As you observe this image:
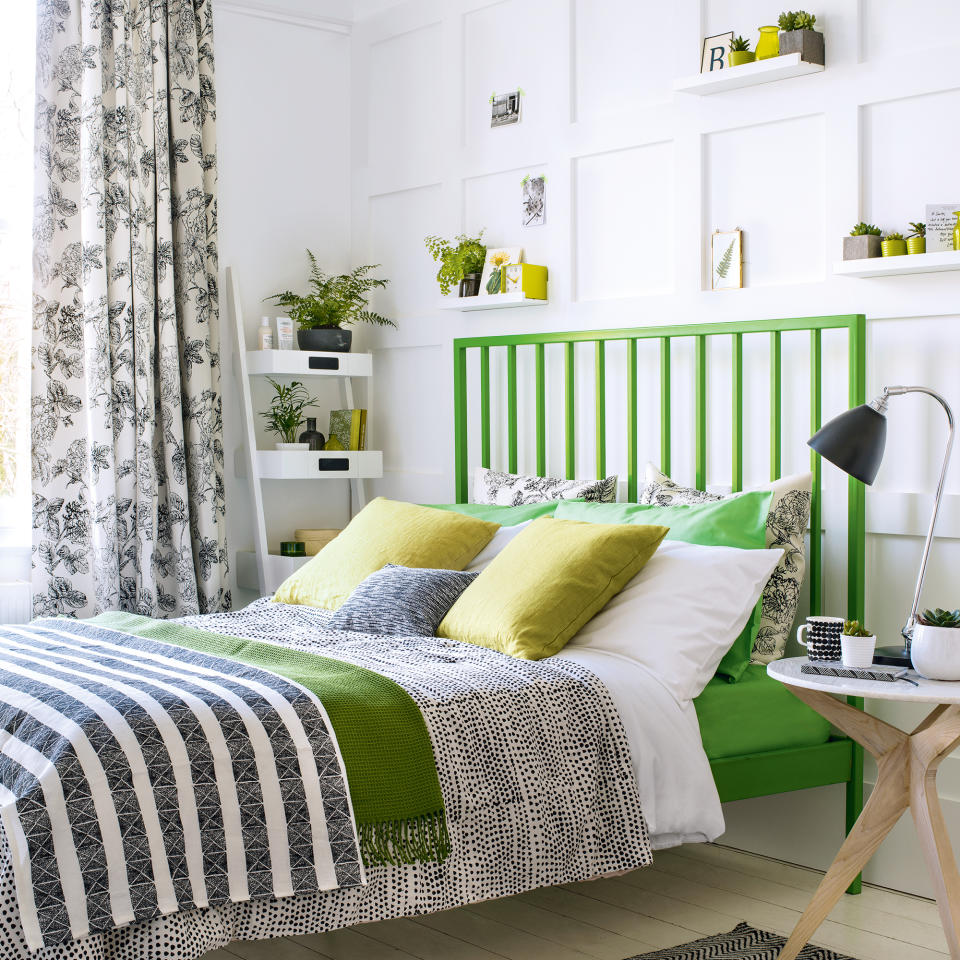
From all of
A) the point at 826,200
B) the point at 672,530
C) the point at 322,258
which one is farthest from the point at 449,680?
the point at 322,258

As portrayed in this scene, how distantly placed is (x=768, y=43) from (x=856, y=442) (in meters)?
1.26

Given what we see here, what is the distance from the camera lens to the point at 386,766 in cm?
224

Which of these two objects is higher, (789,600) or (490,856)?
(789,600)

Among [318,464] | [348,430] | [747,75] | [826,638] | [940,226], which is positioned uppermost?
[747,75]

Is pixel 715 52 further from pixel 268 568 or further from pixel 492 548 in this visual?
pixel 268 568

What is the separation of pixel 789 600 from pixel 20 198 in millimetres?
2630

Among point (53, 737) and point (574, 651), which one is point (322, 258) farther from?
point (53, 737)

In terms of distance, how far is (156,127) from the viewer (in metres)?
4.01

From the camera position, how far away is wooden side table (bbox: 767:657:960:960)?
2301 mm

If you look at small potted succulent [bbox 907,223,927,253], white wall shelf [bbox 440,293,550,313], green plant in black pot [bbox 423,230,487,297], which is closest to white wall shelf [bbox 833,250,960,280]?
small potted succulent [bbox 907,223,927,253]

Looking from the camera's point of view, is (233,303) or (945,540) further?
(233,303)

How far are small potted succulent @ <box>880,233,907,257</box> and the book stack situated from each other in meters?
2.02

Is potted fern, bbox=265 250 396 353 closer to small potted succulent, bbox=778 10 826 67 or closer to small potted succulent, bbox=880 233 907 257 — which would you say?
small potted succulent, bbox=778 10 826 67

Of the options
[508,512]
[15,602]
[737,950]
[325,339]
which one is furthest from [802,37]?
[15,602]
